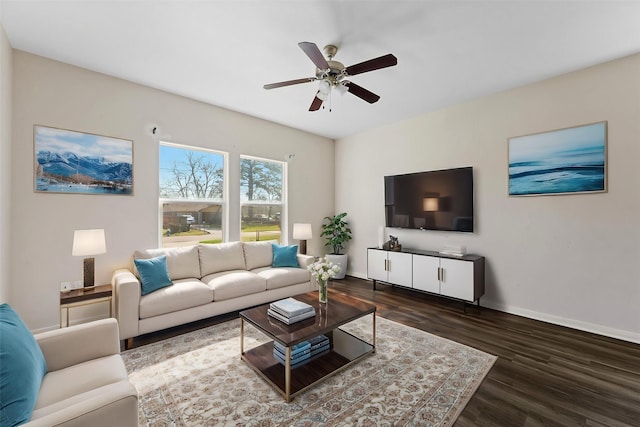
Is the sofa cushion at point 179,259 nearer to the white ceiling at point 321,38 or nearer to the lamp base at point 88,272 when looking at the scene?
the lamp base at point 88,272

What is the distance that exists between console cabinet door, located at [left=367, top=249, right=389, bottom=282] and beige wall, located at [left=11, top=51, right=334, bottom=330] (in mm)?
2308

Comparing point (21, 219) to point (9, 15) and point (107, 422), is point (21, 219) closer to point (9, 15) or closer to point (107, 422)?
point (9, 15)

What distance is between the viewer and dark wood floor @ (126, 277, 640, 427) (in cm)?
175

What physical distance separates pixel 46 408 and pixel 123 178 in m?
2.76

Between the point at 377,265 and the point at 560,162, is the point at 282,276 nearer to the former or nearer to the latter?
the point at 377,265

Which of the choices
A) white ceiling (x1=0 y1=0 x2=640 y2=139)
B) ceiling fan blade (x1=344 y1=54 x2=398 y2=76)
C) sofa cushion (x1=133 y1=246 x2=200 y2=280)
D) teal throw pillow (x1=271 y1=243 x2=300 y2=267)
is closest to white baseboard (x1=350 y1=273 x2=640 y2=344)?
teal throw pillow (x1=271 y1=243 x2=300 y2=267)

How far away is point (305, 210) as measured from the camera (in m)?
5.29

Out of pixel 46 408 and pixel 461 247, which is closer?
pixel 46 408

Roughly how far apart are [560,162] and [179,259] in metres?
4.75

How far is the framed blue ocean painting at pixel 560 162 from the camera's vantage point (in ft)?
9.53

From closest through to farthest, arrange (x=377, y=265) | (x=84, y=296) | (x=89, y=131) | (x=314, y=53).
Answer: (x=314, y=53)
(x=84, y=296)
(x=89, y=131)
(x=377, y=265)

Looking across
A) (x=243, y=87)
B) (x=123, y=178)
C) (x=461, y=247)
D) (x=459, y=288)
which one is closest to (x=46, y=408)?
(x=123, y=178)

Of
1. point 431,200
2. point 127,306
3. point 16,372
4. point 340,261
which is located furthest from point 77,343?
point 431,200

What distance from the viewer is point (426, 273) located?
3.84 m
